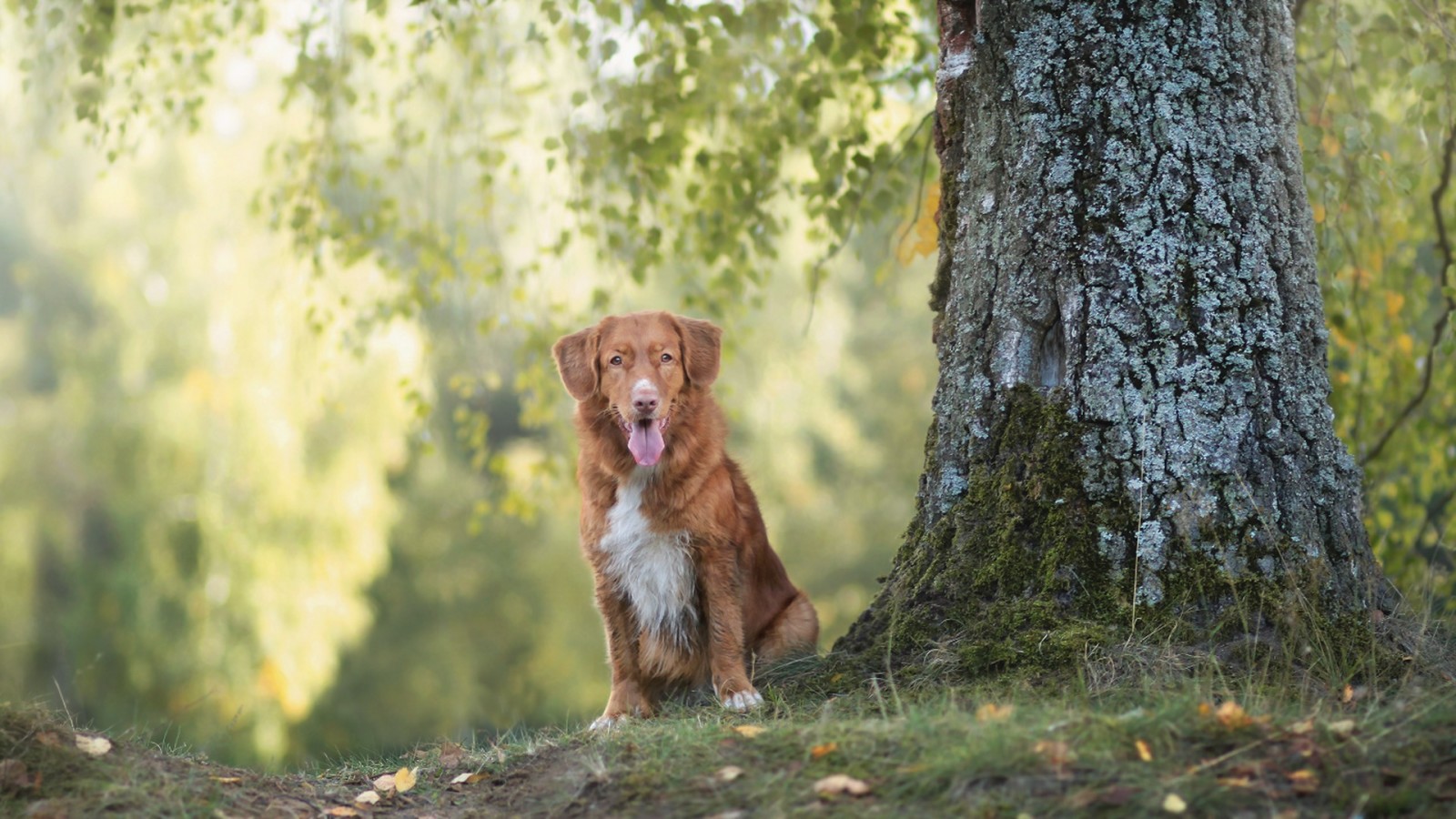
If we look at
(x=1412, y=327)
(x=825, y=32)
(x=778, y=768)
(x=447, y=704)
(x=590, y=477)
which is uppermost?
(x=825, y=32)

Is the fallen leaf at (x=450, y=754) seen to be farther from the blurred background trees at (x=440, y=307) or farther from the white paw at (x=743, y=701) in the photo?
the white paw at (x=743, y=701)

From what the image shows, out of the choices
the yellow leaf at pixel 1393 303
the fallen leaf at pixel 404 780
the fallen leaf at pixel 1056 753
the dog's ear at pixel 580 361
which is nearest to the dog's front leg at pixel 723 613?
the dog's ear at pixel 580 361

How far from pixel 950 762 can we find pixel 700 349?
7.09 feet

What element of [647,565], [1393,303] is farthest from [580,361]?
[1393,303]

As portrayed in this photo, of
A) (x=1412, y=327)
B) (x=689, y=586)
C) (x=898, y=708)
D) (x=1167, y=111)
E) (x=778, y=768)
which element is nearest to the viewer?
(x=778, y=768)

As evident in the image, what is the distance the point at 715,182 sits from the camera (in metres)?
6.79

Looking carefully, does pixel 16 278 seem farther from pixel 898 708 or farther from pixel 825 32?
pixel 898 708

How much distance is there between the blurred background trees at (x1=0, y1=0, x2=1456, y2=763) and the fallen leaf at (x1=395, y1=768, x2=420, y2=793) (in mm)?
752

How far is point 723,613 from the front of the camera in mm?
4551

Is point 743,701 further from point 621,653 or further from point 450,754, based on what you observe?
point 450,754

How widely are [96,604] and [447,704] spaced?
5.25m

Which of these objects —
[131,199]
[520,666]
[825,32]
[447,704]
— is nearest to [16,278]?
[131,199]

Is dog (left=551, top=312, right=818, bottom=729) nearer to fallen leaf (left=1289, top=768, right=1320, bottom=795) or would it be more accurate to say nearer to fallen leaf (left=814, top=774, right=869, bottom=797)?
fallen leaf (left=814, top=774, right=869, bottom=797)

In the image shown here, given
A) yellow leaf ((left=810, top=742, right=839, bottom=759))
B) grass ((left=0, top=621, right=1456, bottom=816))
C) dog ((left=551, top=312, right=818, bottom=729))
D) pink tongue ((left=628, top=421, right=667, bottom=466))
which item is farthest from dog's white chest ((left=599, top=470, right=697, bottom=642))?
yellow leaf ((left=810, top=742, right=839, bottom=759))
